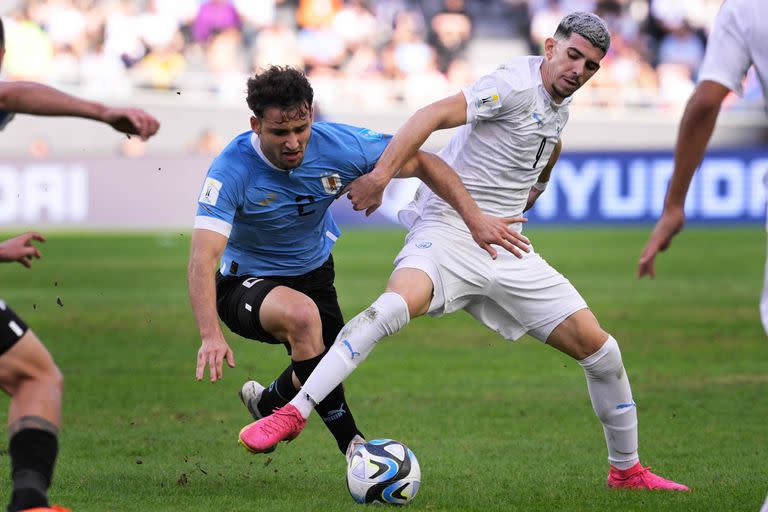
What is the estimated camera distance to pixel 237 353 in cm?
1130

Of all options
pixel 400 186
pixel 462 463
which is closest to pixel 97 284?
pixel 400 186

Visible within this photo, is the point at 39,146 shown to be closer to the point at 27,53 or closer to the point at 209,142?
the point at 27,53

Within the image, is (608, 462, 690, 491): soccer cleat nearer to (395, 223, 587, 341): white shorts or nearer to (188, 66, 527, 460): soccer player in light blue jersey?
(395, 223, 587, 341): white shorts

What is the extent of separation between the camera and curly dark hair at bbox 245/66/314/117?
581 cm

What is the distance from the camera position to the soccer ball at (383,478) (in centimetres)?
572

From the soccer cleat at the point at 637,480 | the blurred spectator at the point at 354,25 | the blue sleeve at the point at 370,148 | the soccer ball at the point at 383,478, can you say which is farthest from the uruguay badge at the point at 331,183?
the blurred spectator at the point at 354,25

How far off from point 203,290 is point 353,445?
1122 mm

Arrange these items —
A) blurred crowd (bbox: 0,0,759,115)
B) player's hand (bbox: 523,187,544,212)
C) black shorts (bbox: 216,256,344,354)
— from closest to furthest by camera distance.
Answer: black shorts (bbox: 216,256,344,354)
player's hand (bbox: 523,187,544,212)
blurred crowd (bbox: 0,0,759,115)

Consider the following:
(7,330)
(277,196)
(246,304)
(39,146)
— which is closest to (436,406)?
(246,304)

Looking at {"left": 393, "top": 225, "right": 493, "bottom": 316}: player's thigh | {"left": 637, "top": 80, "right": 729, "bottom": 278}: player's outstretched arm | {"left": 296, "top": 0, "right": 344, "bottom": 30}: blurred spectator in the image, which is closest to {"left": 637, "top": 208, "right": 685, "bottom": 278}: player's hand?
{"left": 637, "top": 80, "right": 729, "bottom": 278}: player's outstretched arm

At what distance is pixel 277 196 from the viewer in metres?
6.25

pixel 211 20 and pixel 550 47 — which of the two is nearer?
pixel 550 47

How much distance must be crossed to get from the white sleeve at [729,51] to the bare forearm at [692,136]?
0.10 m

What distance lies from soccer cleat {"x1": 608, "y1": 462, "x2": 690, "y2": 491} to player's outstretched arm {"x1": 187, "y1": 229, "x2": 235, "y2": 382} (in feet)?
6.86
